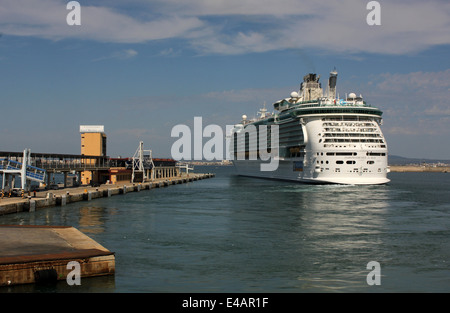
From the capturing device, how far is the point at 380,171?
86.1m

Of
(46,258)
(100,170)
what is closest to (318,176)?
(100,170)

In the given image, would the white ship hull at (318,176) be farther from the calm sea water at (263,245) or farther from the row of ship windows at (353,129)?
the calm sea water at (263,245)

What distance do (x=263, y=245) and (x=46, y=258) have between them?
14818 mm

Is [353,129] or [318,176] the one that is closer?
A: [318,176]

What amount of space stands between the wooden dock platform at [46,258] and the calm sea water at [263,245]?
19.7 inches

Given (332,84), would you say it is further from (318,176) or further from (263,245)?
(263,245)

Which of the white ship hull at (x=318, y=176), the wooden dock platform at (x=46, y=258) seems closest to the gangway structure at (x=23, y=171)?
the wooden dock platform at (x=46, y=258)

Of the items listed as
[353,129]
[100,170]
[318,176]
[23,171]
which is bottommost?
[318,176]

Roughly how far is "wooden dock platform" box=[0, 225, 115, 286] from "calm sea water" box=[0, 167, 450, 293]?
500 millimetres

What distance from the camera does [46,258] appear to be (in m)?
21.5

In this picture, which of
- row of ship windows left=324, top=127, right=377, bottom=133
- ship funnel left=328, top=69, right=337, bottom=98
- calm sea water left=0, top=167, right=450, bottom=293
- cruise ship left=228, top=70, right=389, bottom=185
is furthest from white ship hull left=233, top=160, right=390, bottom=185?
calm sea water left=0, top=167, right=450, bottom=293

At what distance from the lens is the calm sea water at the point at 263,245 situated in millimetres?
22297
